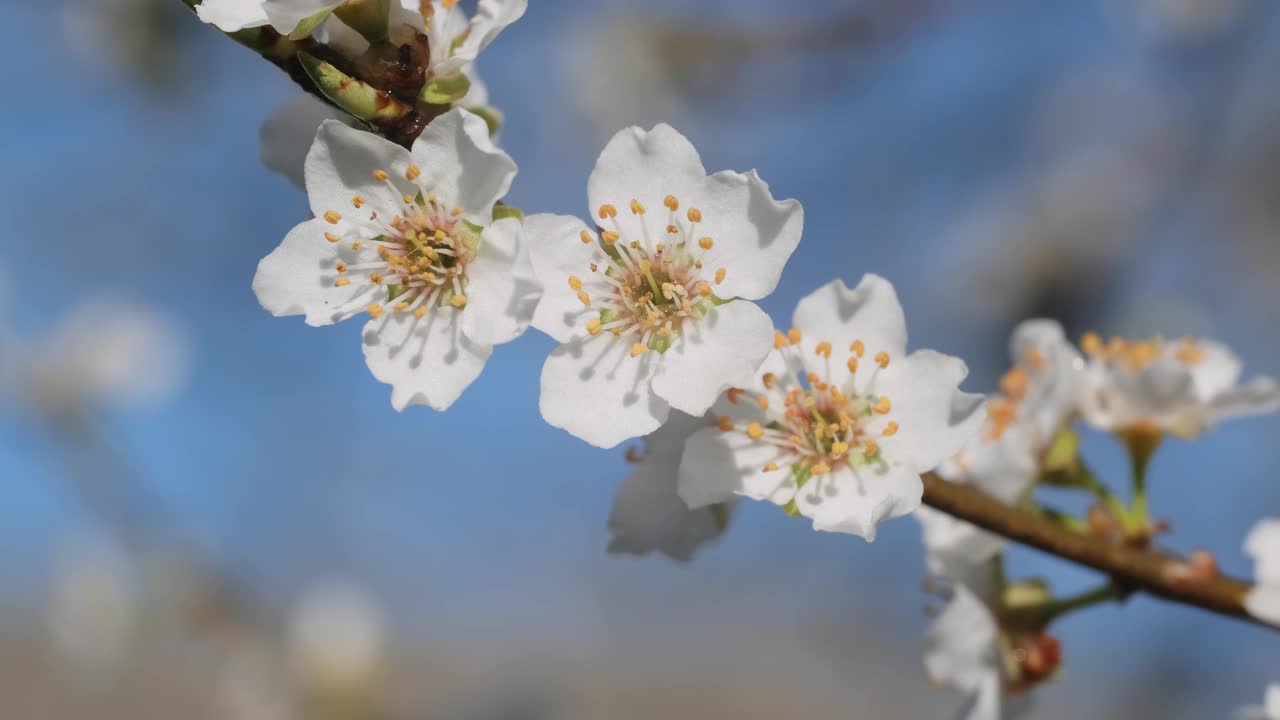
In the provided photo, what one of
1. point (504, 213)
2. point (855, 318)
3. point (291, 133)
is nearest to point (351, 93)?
point (504, 213)

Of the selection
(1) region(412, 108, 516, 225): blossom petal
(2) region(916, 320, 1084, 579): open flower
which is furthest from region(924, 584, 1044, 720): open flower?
(1) region(412, 108, 516, 225): blossom petal

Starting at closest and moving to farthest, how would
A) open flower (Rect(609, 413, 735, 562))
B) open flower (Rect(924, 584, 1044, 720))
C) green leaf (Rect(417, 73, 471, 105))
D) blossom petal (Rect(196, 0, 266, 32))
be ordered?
blossom petal (Rect(196, 0, 266, 32))
green leaf (Rect(417, 73, 471, 105))
open flower (Rect(609, 413, 735, 562))
open flower (Rect(924, 584, 1044, 720))

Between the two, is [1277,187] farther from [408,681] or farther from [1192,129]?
[408,681]

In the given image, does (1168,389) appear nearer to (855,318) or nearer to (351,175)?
Result: (855,318)

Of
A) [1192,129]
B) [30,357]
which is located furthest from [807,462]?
[30,357]

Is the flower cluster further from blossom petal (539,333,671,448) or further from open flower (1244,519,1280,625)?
open flower (1244,519,1280,625)
